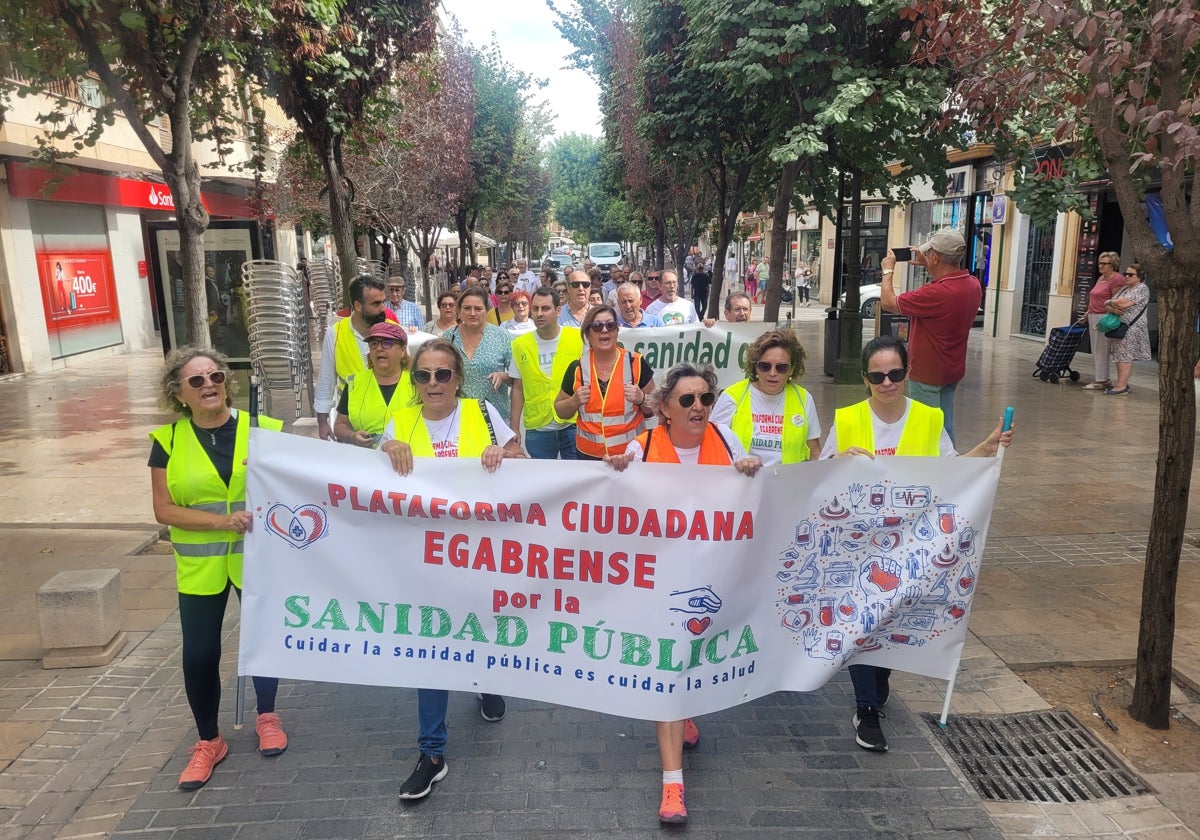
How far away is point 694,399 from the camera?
12.0 ft

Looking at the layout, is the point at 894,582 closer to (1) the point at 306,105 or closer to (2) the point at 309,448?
(2) the point at 309,448

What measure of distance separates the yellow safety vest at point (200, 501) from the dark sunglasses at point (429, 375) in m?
0.76

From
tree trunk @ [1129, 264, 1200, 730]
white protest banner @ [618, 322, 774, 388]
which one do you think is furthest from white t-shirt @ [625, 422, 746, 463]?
white protest banner @ [618, 322, 774, 388]

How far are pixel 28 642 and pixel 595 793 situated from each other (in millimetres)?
3712

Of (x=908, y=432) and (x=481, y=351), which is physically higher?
(x=481, y=351)

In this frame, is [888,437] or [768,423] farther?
[768,423]

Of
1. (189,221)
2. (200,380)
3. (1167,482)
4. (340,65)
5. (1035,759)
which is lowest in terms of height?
(1035,759)

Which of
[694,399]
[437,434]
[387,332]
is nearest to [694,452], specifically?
[694,399]

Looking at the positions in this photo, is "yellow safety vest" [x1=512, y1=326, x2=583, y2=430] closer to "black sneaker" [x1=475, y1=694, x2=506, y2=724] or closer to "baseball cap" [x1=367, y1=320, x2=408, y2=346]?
"baseball cap" [x1=367, y1=320, x2=408, y2=346]

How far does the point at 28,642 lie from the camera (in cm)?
528

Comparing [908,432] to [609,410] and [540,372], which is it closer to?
[609,410]

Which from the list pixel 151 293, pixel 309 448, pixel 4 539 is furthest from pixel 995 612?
pixel 151 293

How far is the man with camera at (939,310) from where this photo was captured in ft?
18.0

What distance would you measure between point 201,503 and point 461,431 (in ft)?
3.66
